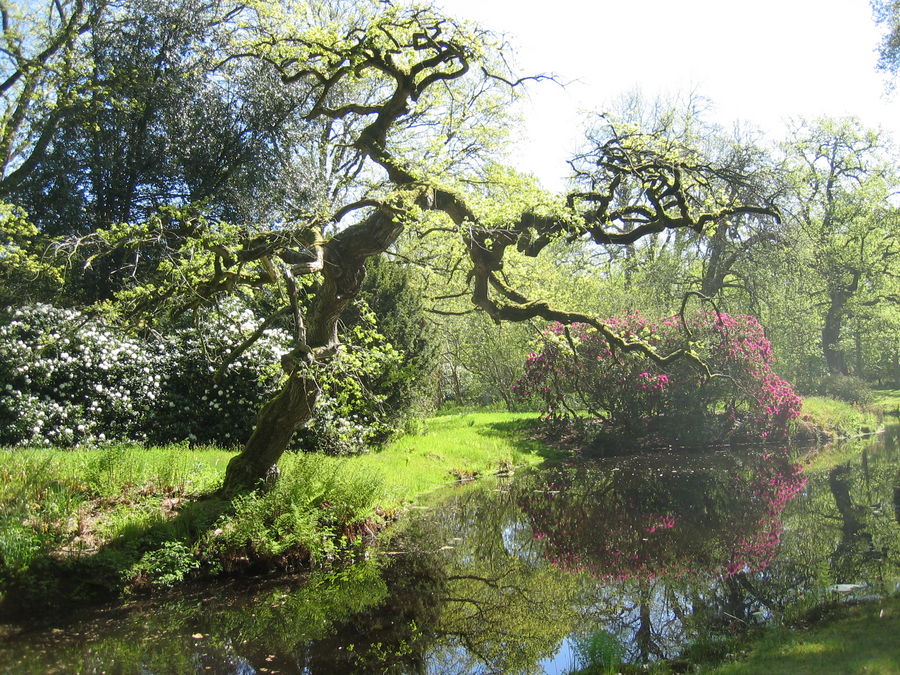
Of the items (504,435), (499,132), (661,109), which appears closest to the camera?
(499,132)

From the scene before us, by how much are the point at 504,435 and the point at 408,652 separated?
47.4ft

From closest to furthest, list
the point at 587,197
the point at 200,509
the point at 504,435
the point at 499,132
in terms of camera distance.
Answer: the point at 200,509 → the point at 587,197 → the point at 499,132 → the point at 504,435

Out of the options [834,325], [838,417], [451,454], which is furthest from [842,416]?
[451,454]

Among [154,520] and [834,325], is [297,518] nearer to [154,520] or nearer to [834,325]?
[154,520]

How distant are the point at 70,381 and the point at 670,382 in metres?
16.7

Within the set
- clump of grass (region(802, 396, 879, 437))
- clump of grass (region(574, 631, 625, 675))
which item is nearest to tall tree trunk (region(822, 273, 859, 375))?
clump of grass (region(802, 396, 879, 437))

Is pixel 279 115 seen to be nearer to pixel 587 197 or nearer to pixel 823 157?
pixel 587 197

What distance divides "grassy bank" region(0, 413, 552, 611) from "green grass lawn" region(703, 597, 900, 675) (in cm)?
569

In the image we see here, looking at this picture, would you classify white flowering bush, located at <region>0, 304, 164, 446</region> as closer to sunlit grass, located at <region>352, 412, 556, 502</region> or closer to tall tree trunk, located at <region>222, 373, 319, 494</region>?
tall tree trunk, located at <region>222, 373, 319, 494</region>

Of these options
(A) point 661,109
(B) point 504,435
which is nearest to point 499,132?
(B) point 504,435

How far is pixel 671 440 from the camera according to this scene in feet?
68.9

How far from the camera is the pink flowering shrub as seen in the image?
20.7 metres

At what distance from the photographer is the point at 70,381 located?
12.7 m

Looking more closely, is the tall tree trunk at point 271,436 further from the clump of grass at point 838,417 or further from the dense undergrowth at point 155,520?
the clump of grass at point 838,417
